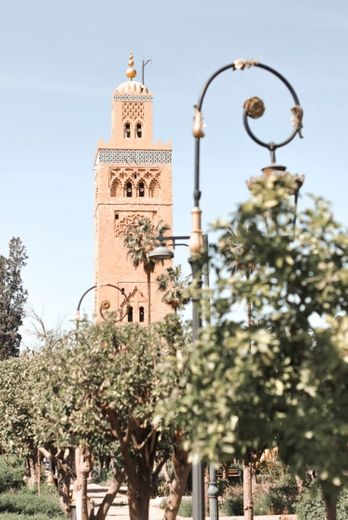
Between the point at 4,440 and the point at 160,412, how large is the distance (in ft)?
92.3

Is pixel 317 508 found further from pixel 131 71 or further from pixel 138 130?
pixel 131 71

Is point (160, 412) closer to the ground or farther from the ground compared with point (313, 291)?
closer to the ground

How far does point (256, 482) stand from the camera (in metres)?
41.6

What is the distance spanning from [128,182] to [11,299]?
1502 centimetres

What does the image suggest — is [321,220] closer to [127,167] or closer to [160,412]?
[160,412]

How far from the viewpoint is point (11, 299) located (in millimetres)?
73250

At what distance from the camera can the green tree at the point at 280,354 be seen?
7.23 meters

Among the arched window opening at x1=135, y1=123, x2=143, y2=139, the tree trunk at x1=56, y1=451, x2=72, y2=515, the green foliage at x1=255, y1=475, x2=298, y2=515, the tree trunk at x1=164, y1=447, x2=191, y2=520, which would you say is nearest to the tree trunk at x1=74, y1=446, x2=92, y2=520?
the tree trunk at x1=164, y1=447, x2=191, y2=520

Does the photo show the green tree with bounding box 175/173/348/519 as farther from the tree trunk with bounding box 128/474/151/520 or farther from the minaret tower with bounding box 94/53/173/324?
the minaret tower with bounding box 94/53/173/324

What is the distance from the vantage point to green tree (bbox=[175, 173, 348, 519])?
723cm

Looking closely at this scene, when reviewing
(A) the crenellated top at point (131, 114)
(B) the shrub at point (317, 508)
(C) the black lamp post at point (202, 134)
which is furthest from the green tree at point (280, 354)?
(A) the crenellated top at point (131, 114)

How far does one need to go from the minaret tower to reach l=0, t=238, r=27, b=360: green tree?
967cm

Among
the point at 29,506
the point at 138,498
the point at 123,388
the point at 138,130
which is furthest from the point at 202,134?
the point at 138,130

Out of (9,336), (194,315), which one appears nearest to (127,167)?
(9,336)
